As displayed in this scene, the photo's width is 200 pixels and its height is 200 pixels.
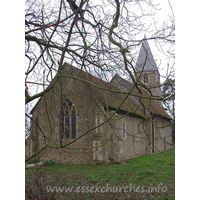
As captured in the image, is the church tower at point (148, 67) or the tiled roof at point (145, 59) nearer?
the tiled roof at point (145, 59)

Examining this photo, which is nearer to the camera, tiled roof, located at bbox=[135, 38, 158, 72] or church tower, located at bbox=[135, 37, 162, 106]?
tiled roof, located at bbox=[135, 38, 158, 72]

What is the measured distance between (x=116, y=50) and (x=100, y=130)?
8.47 m

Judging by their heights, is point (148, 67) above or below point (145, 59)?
above

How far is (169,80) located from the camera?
3754 millimetres

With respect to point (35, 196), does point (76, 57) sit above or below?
above

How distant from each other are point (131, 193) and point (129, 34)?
197 inches

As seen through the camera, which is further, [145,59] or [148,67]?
[148,67]
